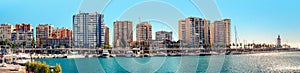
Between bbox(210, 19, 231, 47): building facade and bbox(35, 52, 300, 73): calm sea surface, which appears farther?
bbox(210, 19, 231, 47): building facade

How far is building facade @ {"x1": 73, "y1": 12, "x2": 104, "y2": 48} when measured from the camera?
73062mm

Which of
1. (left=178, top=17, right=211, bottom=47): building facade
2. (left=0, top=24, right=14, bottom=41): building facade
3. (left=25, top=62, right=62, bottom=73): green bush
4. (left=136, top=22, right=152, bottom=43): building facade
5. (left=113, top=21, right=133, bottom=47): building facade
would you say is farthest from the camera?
(left=0, top=24, right=14, bottom=41): building facade

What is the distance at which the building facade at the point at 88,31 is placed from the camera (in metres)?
73.1

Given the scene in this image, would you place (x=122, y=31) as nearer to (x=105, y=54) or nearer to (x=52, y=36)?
(x=105, y=54)

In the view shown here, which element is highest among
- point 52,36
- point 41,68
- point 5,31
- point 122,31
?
point 5,31

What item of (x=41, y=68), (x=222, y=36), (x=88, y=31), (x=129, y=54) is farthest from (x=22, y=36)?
(x=41, y=68)

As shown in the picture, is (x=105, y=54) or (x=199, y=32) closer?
(x=105, y=54)

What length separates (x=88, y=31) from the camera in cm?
7406

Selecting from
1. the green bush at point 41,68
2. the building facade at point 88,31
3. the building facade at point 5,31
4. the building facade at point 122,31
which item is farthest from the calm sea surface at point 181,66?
the building facade at point 88,31

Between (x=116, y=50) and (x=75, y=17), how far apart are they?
1537cm

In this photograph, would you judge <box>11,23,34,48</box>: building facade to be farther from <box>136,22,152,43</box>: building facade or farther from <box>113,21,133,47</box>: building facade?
<box>113,21,133,47</box>: building facade

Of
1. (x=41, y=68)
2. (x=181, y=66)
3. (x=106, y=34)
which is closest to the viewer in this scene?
(x=41, y=68)

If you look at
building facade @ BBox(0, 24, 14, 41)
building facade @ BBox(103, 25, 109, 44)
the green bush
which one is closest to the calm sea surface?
the green bush

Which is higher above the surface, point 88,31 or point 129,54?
point 88,31
